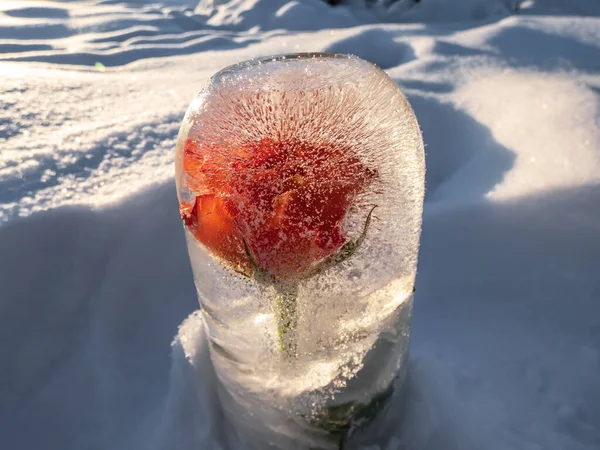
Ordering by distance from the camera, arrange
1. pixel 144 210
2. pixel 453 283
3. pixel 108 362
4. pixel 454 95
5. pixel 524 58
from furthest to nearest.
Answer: pixel 524 58, pixel 454 95, pixel 144 210, pixel 453 283, pixel 108 362

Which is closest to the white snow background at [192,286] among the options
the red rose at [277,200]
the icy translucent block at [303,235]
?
the icy translucent block at [303,235]

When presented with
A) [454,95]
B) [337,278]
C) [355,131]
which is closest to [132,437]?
[337,278]

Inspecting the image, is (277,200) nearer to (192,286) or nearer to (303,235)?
(303,235)

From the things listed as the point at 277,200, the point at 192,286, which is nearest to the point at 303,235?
the point at 277,200

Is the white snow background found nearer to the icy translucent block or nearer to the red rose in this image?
the icy translucent block

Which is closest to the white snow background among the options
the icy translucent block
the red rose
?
the icy translucent block

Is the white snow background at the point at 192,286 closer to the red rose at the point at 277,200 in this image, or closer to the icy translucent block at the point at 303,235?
the icy translucent block at the point at 303,235

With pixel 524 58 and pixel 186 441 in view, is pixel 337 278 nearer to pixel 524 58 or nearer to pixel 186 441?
pixel 186 441
